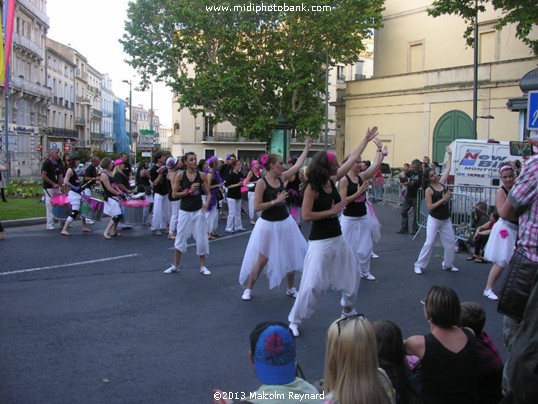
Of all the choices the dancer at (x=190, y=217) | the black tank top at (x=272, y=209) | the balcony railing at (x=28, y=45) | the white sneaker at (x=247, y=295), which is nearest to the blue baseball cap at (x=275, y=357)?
the black tank top at (x=272, y=209)

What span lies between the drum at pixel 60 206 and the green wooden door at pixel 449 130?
73.2 feet

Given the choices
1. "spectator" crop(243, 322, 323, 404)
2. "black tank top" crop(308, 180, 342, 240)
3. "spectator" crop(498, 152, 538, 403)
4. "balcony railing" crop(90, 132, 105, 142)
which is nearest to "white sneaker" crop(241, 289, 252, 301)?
"black tank top" crop(308, 180, 342, 240)

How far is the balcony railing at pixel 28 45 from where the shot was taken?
5634 cm

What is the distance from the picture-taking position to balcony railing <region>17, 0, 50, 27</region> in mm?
57969

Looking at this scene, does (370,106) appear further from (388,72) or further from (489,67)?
(489,67)

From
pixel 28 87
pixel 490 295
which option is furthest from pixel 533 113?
pixel 28 87

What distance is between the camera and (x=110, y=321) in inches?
261

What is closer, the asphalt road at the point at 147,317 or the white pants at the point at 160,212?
the asphalt road at the point at 147,317

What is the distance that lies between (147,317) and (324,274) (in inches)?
93.2

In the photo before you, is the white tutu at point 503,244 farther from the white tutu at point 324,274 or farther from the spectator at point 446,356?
the spectator at point 446,356

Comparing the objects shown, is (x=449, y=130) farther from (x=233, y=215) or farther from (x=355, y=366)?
(x=355, y=366)

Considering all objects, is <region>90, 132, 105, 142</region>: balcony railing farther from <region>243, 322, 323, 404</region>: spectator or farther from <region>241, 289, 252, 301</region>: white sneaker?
<region>243, 322, 323, 404</region>: spectator

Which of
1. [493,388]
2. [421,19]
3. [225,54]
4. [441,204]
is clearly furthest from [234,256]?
[421,19]

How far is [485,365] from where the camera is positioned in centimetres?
377
